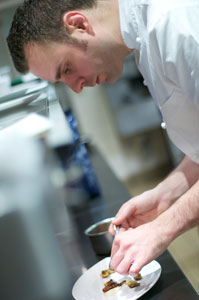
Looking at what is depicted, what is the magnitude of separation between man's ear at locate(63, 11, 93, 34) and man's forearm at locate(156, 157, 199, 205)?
0.47 m

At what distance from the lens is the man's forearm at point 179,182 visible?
142 centimetres

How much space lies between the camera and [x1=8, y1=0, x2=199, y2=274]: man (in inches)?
42.2

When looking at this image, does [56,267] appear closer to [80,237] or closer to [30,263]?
[30,263]

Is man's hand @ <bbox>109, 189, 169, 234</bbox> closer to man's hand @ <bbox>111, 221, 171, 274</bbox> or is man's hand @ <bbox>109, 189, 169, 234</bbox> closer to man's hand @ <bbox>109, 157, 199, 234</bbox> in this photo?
man's hand @ <bbox>109, 157, 199, 234</bbox>

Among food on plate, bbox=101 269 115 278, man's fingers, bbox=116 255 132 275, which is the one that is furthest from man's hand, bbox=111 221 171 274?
food on plate, bbox=101 269 115 278

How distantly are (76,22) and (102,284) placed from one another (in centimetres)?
66

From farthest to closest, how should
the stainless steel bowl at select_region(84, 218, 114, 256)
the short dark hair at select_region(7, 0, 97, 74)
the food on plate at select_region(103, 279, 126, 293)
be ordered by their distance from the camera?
the stainless steel bowl at select_region(84, 218, 114, 256) < the short dark hair at select_region(7, 0, 97, 74) < the food on plate at select_region(103, 279, 126, 293)

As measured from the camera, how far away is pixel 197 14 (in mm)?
1055

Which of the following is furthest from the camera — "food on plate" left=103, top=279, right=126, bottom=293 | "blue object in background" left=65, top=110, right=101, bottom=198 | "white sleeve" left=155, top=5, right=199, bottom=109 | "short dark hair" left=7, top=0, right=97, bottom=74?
"blue object in background" left=65, top=110, right=101, bottom=198

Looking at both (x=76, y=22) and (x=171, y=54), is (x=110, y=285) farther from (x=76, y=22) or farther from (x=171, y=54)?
(x=76, y=22)

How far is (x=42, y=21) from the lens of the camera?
4.28 ft

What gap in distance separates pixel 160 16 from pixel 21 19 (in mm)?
442

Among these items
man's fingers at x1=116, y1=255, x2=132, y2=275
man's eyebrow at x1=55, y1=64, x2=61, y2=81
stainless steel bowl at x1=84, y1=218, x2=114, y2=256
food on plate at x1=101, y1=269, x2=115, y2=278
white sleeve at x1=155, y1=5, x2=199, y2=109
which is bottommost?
stainless steel bowl at x1=84, y1=218, x2=114, y2=256

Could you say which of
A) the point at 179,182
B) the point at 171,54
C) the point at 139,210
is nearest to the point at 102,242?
the point at 139,210
